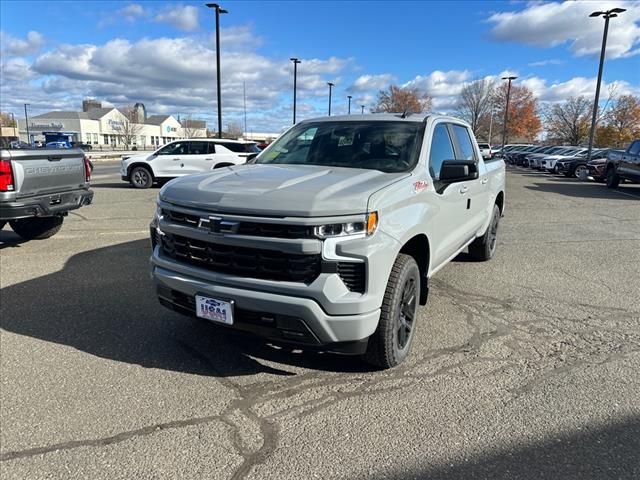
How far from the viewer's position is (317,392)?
3158mm

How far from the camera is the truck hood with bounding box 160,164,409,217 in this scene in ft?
9.39

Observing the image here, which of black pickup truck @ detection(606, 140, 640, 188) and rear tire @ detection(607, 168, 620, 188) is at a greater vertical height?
black pickup truck @ detection(606, 140, 640, 188)

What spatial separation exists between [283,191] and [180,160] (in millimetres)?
13738

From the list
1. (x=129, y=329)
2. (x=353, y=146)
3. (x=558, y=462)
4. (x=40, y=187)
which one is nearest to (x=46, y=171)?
(x=40, y=187)

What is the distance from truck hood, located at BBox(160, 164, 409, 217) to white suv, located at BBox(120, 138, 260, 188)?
1234 centimetres

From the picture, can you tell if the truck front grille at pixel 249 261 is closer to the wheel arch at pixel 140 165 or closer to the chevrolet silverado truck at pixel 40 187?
the chevrolet silverado truck at pixel 40 187

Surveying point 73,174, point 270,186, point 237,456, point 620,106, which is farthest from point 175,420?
point 620,106

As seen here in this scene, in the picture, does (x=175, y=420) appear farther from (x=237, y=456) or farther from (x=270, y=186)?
(x=270, y=186)

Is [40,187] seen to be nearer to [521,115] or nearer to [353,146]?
[353,146]

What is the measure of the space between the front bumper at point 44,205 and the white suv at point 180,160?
8.73 metres

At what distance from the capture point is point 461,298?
5035mm

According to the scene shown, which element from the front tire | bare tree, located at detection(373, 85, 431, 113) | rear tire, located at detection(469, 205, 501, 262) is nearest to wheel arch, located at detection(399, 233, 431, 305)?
the front tire

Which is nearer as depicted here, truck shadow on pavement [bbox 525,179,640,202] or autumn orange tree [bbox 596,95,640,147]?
truck shadow on pavement [bbox 525,179,640,202]

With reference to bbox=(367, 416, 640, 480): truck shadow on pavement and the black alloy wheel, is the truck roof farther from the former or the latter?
bbox=(367, 416, 640, 480): truck shadow on pavement
